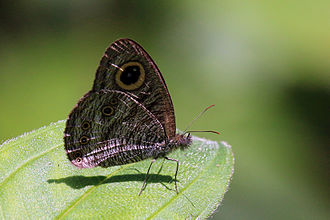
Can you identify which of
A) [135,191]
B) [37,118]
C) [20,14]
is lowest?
[37,118]

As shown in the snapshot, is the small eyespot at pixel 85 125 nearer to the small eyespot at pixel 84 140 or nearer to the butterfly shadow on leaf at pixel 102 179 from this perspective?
the small eyespot at pixel 84 140

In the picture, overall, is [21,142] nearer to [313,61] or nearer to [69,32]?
[69,32]

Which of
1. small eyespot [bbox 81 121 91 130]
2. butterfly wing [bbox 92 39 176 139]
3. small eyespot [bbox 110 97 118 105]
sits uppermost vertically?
butterfly wing [bbox 92 39 176 139]

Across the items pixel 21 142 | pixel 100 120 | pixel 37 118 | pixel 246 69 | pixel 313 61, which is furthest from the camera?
pixel 246 69

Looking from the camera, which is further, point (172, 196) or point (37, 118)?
point (37, 118)

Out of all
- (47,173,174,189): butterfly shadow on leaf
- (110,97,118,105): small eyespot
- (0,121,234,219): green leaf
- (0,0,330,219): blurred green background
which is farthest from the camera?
(0,0,330,219): blurred green background

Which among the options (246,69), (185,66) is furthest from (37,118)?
(246,69)

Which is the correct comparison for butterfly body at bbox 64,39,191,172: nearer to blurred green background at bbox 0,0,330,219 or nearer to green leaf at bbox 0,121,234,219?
green leaf at bbox 0,121,234,219

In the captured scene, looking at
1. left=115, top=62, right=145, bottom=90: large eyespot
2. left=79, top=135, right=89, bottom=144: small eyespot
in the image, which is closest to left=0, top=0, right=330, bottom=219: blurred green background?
left=79, top=135, right=89, bottom=144: small eyespot
